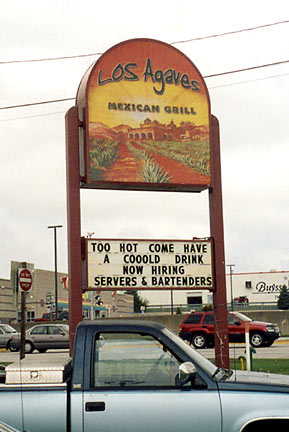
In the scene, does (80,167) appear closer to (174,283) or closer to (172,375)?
(174,283)

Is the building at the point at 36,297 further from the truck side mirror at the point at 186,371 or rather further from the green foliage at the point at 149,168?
the truck side mirror at the point at 186,371

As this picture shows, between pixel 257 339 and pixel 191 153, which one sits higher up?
pixel 191 153

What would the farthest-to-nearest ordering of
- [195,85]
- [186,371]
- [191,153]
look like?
[195,85] → [191,153] → [186,371]

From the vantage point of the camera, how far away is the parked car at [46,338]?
111 feet

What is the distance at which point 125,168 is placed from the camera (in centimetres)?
1512

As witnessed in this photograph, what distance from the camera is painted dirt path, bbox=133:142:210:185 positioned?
15.4 m

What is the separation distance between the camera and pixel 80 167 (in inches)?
589

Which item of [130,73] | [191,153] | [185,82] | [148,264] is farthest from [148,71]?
[148,264]

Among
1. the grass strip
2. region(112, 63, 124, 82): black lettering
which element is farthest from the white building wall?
region(112, 63, 124, 82): black lettering

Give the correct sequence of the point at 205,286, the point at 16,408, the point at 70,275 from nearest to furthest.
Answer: the point at 16,408
the point at 70,275
the point at 205,286

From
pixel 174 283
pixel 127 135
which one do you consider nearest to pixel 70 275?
pixel 174 283

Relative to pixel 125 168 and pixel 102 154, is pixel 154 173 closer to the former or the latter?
pixel 125 168

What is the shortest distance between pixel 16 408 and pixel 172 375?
1.35 metres

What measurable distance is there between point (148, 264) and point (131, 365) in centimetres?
874
